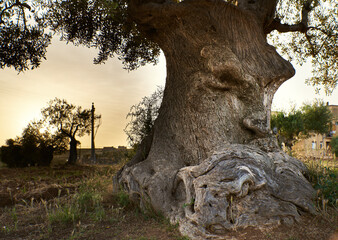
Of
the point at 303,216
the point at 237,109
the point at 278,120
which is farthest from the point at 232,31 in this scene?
the point at 278,120

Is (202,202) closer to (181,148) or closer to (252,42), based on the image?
(181,148)

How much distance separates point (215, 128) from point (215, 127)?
0.08ft

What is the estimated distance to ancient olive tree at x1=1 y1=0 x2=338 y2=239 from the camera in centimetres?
459

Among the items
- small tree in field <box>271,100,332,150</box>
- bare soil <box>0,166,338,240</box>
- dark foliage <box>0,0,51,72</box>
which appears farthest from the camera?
small tree in field <box>271,100,332,150</box>

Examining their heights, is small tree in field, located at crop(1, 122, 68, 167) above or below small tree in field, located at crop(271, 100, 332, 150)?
below

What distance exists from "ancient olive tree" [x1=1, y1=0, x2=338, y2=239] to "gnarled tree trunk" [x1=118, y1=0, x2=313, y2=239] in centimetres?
2

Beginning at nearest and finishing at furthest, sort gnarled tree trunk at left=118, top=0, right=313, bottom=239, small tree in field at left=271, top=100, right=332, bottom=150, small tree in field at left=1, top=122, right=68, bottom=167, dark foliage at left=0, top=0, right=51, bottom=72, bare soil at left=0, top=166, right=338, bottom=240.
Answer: bare soil at left=0, top=166, right=338, bottom=240 → gnarled tree trunk at left=118, top=0, right=313, bottom=239 → dark foliage at left=0, top=0, right=51, bottom=72 → small tree in field at left=1, top=122, right=68, bottom=167 → small tree in field at left=271, top=100, right=332, bottom=150

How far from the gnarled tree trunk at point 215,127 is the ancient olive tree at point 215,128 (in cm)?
2

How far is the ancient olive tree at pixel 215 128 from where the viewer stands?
181 inches

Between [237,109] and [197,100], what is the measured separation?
42.0 inches

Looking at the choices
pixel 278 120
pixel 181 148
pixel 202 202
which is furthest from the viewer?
pixel 278 120

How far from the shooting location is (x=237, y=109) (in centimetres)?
733

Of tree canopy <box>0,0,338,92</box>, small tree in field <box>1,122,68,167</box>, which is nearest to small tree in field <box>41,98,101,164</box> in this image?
small tree in field <box>1,122,68,167</box>

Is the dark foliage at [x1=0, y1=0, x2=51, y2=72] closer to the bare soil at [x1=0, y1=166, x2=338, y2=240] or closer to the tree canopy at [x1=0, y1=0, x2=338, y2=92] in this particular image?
the tree canopy at [x1=0, y1=0, x2=338, y2=92]
